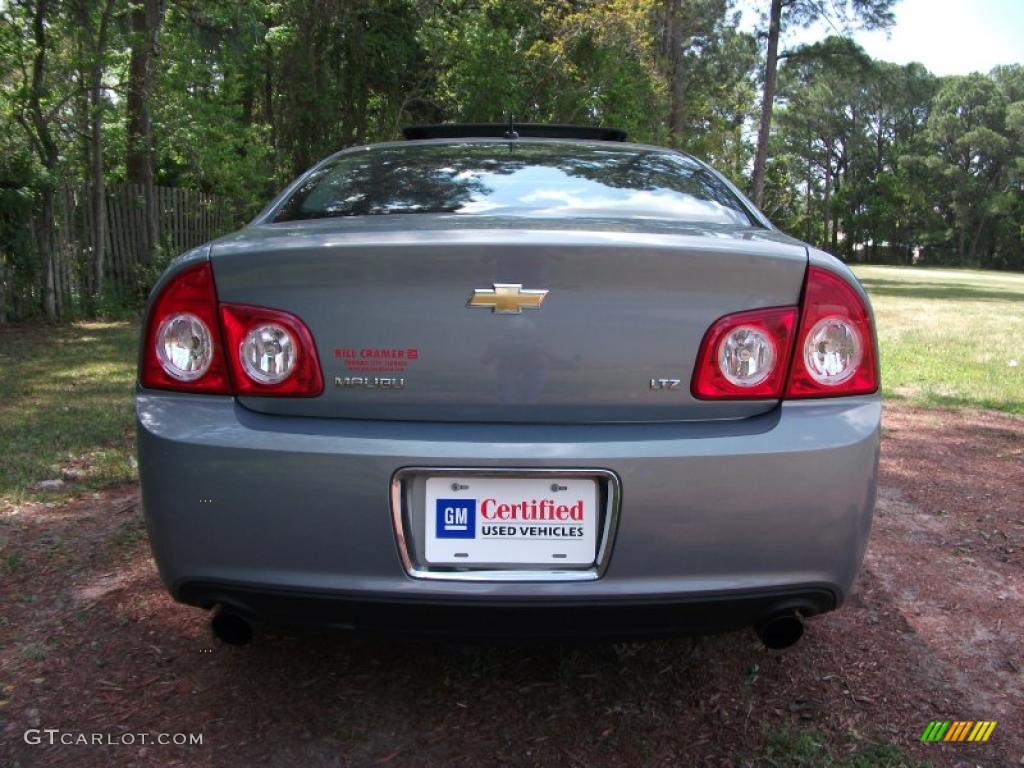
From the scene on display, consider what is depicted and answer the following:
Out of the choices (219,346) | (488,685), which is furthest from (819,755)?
(219,346)

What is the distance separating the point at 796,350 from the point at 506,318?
2.16 feet

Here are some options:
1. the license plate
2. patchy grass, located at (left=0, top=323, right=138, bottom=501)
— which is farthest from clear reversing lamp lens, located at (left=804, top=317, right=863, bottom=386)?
patchy grass, located at (left=0, top=323, right=138, bottom=501)

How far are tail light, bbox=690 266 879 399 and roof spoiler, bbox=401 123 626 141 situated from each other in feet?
7.21

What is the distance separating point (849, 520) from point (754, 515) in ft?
0.79

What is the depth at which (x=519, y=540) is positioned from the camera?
5.84ft

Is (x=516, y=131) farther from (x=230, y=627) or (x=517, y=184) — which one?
(x=230, y=627)

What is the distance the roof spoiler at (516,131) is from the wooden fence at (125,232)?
819cm

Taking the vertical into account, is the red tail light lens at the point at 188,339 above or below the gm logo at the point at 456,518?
above

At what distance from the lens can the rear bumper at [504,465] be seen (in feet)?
5.72

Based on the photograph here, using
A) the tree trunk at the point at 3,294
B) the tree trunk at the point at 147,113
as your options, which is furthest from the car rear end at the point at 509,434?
the tree trunk at the point at 147,113

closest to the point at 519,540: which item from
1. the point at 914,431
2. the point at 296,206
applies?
the point at 296,206

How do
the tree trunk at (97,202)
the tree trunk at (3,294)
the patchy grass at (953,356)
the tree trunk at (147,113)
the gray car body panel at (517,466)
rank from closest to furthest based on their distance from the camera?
the gray car body panel at (517,466), the patchy grass at (953,356), the tree trunk at (3,294), the tree trunk at (97,202), the tree trunk at (147,113)

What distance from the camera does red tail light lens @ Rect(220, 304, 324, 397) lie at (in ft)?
5.98

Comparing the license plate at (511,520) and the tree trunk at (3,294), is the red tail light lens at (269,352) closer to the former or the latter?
the license plate at (511,520)
